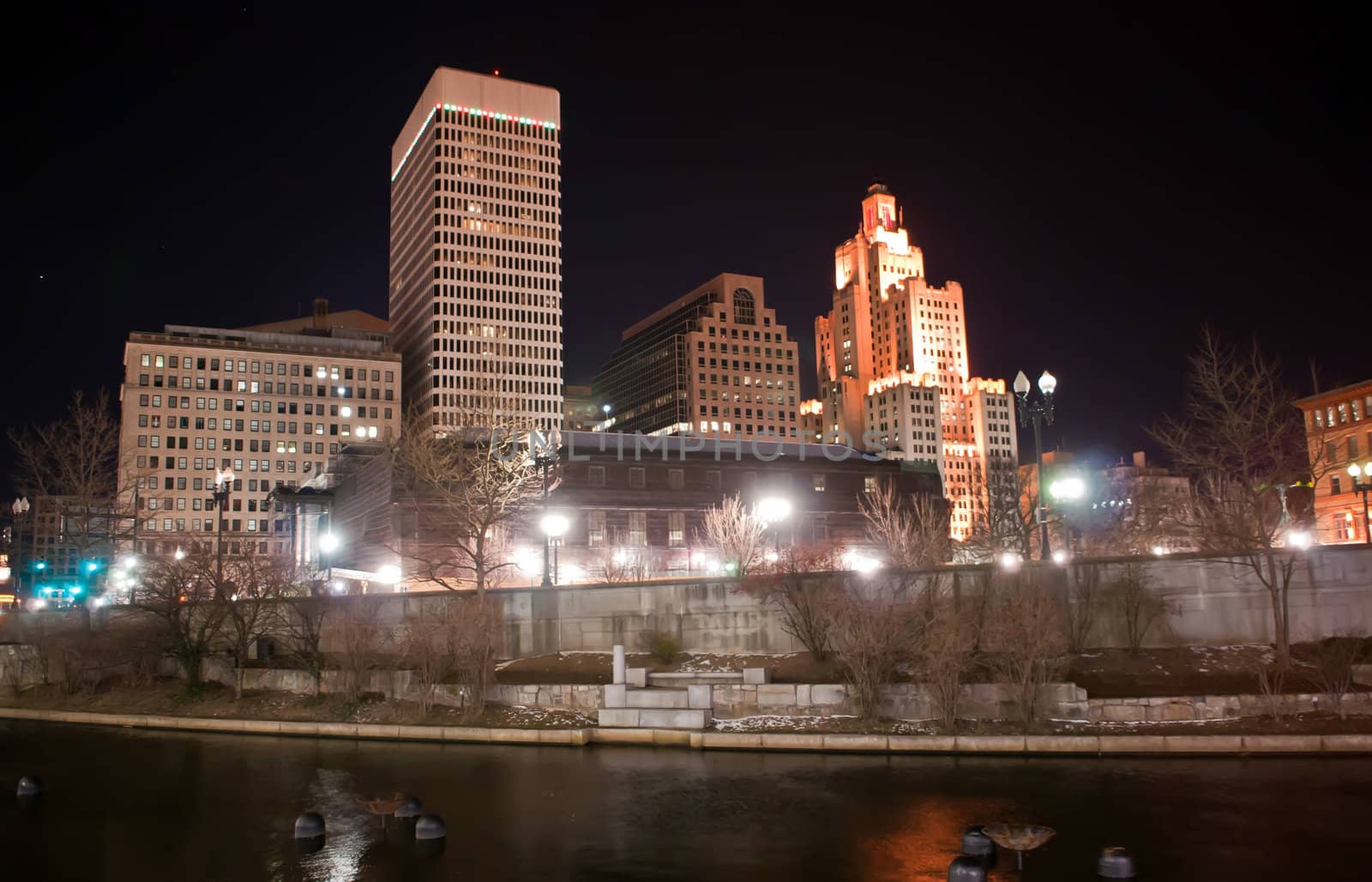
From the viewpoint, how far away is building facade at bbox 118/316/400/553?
443ft

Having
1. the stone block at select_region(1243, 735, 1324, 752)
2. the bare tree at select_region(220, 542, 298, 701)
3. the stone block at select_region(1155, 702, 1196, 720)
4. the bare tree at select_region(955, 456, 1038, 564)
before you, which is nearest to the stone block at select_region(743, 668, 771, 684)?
the stone block at select_region(1155, 702, 1196, 720)

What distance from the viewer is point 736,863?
16.6m

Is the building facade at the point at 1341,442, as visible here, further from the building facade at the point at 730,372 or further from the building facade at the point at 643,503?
the building facade at the point at 730,372

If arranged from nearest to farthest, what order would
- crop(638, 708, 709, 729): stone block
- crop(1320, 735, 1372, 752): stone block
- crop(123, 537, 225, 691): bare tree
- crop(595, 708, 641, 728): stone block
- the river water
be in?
the river water
crop(1320, 735, 1372, 752): stone block
crop(638, 708, 709, 729): stone block
crop(595, 708, 641, 728): stone block
crop(123, 537, 225, 691): bare tree

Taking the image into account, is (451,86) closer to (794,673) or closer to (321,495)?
(321,495)

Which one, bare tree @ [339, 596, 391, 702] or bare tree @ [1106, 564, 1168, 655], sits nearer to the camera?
bare tree @ [1106, 564, 1168, 655]

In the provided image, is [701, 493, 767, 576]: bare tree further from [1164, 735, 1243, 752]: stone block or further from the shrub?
[1164, 735, 1243, 752]: stone block

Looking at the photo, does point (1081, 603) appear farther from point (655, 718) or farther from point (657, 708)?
point (655, 718)

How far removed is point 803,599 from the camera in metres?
31.9

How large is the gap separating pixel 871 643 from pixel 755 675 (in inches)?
160

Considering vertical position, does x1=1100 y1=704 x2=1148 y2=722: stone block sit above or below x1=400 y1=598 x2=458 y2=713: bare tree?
below

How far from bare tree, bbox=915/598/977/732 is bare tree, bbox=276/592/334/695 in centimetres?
2136

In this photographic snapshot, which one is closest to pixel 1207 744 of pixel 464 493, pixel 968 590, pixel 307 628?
pixel 968 590

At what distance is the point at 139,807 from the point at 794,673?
56.7ft
